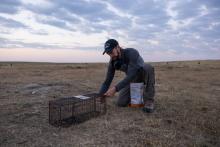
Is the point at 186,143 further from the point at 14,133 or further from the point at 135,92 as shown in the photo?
the point at 14,133

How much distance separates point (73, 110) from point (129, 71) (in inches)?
44.8

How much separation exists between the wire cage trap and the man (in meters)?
0.31

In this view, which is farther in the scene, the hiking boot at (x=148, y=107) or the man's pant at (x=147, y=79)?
the man's pant at (x=147, y=79)

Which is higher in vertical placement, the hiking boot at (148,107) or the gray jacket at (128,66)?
the gray jacket at (128,66)

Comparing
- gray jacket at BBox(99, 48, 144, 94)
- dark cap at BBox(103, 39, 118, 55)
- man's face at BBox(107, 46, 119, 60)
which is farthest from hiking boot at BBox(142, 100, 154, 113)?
dark cap at BBox(103, 39, 118, 55)

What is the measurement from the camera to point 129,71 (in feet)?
13.6

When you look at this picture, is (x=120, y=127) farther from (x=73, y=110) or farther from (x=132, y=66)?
(x=132, y=66)

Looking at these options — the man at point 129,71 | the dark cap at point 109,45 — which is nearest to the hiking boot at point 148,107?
the man at point 129,71

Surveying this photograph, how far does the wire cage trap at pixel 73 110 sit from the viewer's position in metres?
3.61

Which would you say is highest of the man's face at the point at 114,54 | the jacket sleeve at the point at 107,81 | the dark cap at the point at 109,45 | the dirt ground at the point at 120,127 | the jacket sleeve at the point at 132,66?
the dark cap at the point at 109,45

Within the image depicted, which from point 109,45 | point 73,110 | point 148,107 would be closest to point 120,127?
point 73,110

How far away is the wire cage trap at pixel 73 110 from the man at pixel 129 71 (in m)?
0.31

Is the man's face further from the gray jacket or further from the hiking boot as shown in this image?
the hiking boot

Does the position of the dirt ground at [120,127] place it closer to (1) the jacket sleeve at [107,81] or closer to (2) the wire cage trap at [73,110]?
(2) the wire cage trap at [73,110]
